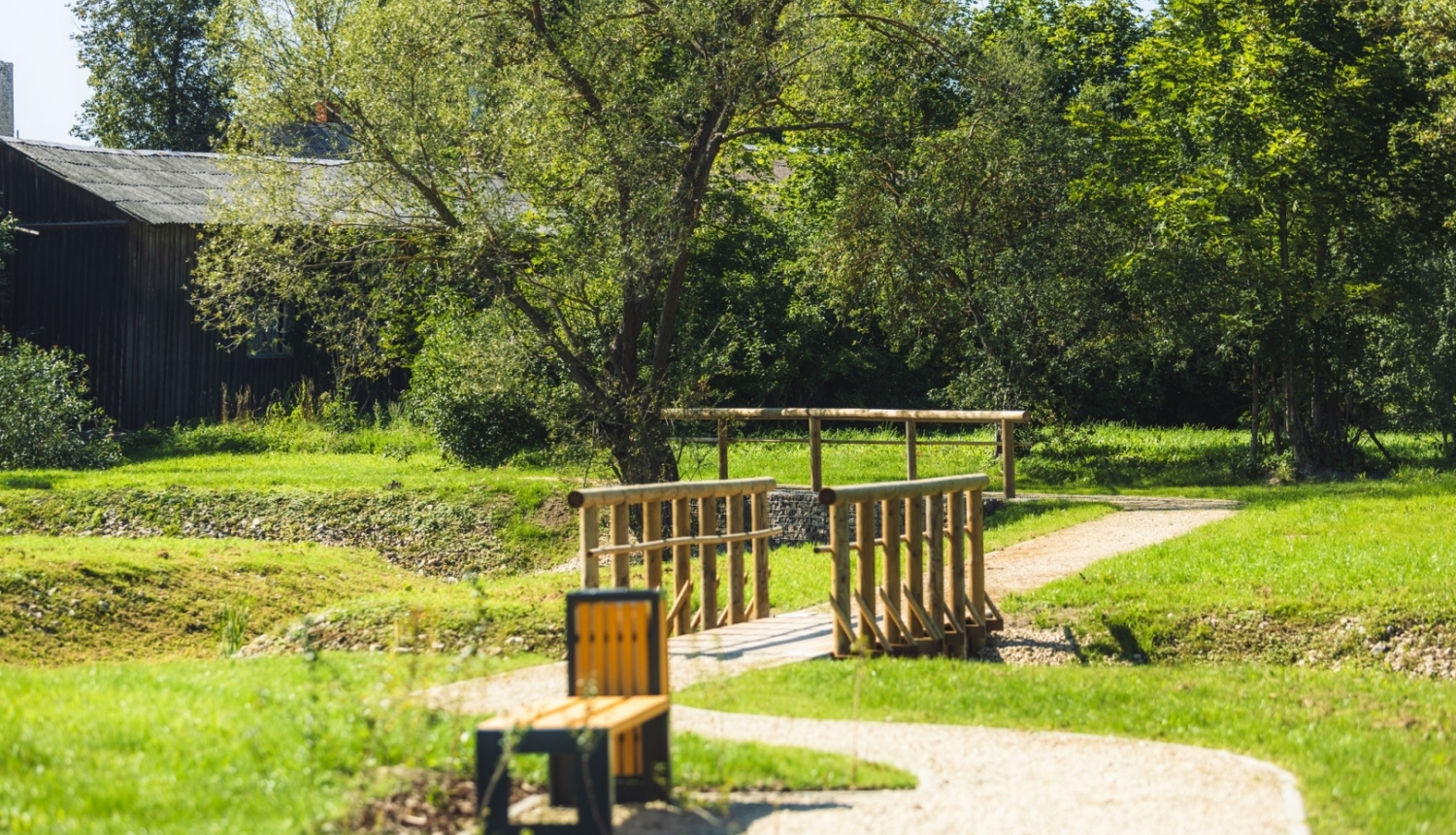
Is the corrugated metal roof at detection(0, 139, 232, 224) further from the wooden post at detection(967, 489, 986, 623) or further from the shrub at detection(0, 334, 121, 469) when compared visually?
the wooden post at detection(967, 489, 986, 623)

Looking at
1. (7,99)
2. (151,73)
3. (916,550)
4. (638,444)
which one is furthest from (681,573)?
(151,73)

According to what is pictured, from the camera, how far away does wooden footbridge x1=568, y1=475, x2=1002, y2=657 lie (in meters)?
10.7

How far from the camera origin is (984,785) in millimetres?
6895

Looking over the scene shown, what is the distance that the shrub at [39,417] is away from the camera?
903 inches

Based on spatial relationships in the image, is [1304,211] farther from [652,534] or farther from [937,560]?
[652,534]

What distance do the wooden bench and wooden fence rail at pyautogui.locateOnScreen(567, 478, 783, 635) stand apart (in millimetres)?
4073

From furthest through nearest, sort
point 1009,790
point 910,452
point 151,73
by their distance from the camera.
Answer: point 151,73, point 910,452, point 1009,790

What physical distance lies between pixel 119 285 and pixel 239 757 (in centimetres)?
2491

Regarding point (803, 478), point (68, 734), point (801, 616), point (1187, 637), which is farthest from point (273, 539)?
point (68, 734)

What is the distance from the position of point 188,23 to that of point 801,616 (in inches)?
1694

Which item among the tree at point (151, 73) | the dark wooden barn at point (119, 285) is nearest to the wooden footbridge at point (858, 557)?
the dark wooden barn at point (119, 285)

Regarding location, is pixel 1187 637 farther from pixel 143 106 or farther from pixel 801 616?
pixel 143 106

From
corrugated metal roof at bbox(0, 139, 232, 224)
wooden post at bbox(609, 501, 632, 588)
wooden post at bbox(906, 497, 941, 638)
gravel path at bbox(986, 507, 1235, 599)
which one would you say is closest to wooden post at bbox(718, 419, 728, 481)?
gravel path at bbox(986, 507, 1235, 599)

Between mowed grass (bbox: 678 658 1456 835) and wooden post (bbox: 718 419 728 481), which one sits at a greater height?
wooden post (bbox: 718 419 728 481)
